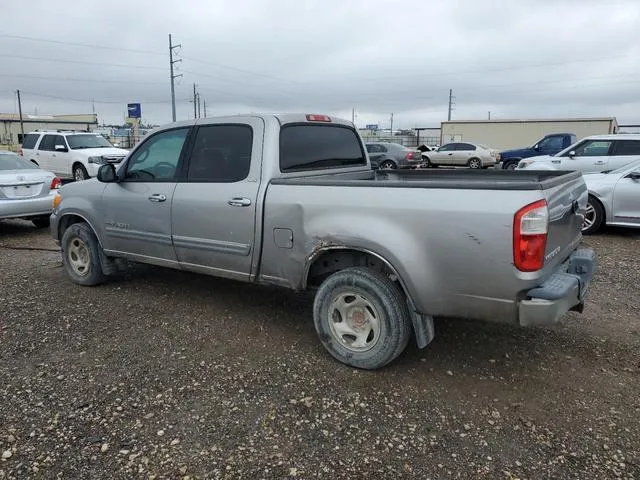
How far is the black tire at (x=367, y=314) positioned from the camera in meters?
3.34

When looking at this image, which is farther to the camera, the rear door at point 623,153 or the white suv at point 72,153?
the white suv at point 72,153

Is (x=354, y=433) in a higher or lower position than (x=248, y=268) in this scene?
lower

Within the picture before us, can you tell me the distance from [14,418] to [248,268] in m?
1.81

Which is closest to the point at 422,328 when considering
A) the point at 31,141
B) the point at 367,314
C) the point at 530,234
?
the point at 367,314

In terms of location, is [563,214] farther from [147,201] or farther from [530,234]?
[147,201]

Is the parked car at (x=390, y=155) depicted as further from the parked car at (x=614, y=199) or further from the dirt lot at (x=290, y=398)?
the dirt lot at (x=290, y=398)

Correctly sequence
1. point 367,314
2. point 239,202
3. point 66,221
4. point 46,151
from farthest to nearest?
point 46,151, point 66,221, point 239,202, point 367,314

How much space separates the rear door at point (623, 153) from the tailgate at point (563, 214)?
9.13 metres

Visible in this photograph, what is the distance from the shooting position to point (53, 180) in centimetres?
884

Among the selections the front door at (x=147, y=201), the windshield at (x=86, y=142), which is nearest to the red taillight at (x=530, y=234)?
the front door at (x=147, y=201)

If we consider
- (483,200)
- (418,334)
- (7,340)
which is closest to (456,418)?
(418,334)

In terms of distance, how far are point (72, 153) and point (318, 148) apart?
13.6 metres

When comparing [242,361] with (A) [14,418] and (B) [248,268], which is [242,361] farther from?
(A) [14,418]

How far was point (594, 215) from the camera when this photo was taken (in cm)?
819
